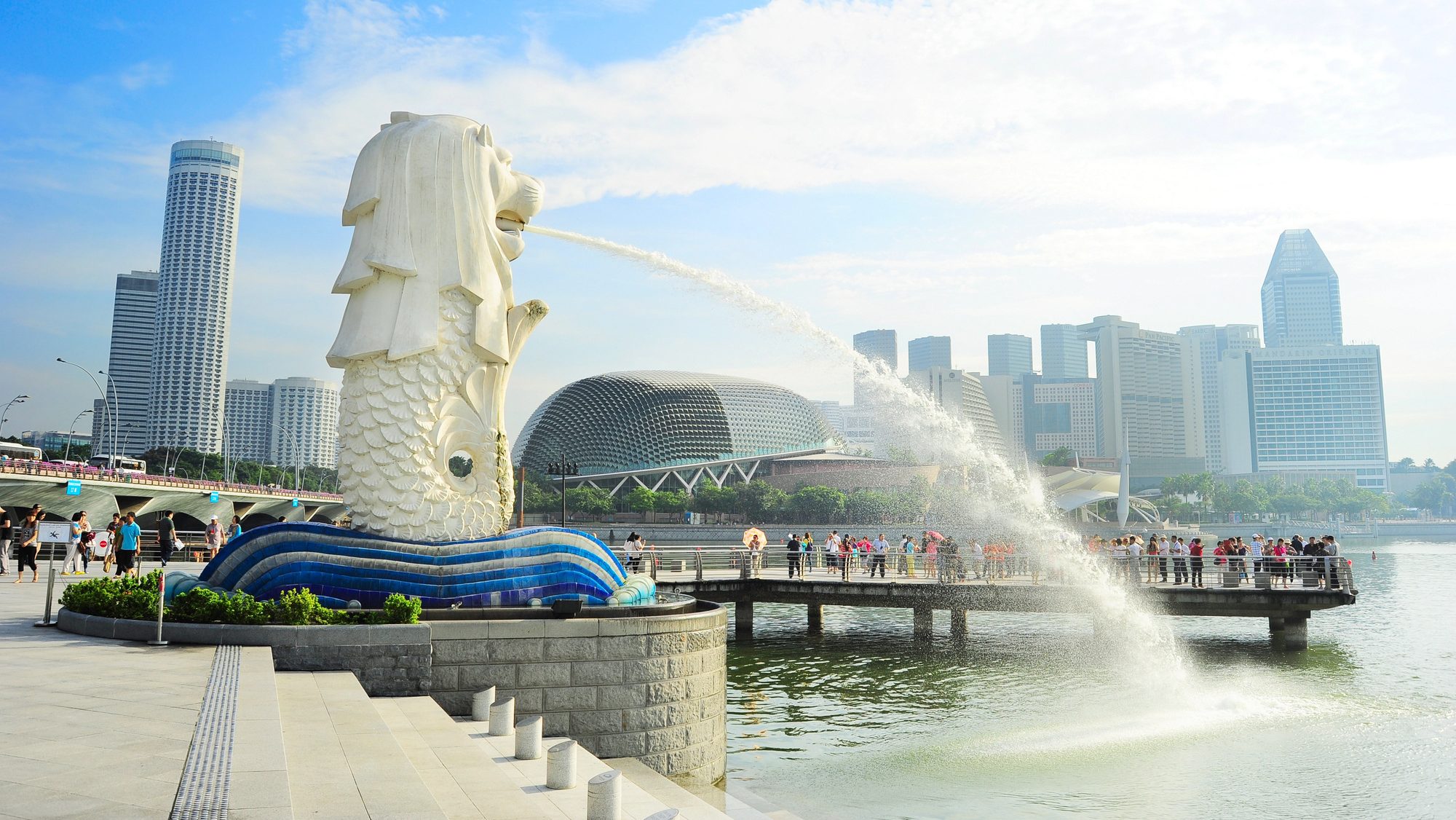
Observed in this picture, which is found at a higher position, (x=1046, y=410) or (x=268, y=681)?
(x=1046, y=410)

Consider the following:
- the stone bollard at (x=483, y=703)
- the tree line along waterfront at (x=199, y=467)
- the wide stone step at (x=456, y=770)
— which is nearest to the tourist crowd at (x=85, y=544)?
the stone bollard at (x=483, y=703)

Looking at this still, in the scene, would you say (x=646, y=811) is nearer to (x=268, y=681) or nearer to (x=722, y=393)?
(x=268, y=681)

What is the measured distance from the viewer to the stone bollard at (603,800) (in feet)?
18.5

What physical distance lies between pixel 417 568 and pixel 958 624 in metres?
14.5

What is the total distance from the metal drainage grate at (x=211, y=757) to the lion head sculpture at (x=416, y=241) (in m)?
4.98

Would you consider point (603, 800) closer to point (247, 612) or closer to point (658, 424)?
point (247, 612)

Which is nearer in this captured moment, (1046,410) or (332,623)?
(332,623)

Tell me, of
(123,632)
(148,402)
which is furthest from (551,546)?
(148,402)

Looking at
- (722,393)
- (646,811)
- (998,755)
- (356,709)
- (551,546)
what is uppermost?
(722,393)

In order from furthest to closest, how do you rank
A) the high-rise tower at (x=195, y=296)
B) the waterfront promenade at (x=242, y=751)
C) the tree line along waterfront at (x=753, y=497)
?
the high-rise tower at (x=195, y=296) < the tree line along waterfront at (x=753, y=497) < the waterfront promenade at (x=242, y=751)

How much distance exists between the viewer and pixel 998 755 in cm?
1214

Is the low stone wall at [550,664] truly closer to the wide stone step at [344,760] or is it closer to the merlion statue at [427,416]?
the wide stone step at [344,760]

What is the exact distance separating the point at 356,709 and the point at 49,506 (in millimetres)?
44673

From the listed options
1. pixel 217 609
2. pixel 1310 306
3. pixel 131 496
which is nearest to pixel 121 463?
pixel 131 496
